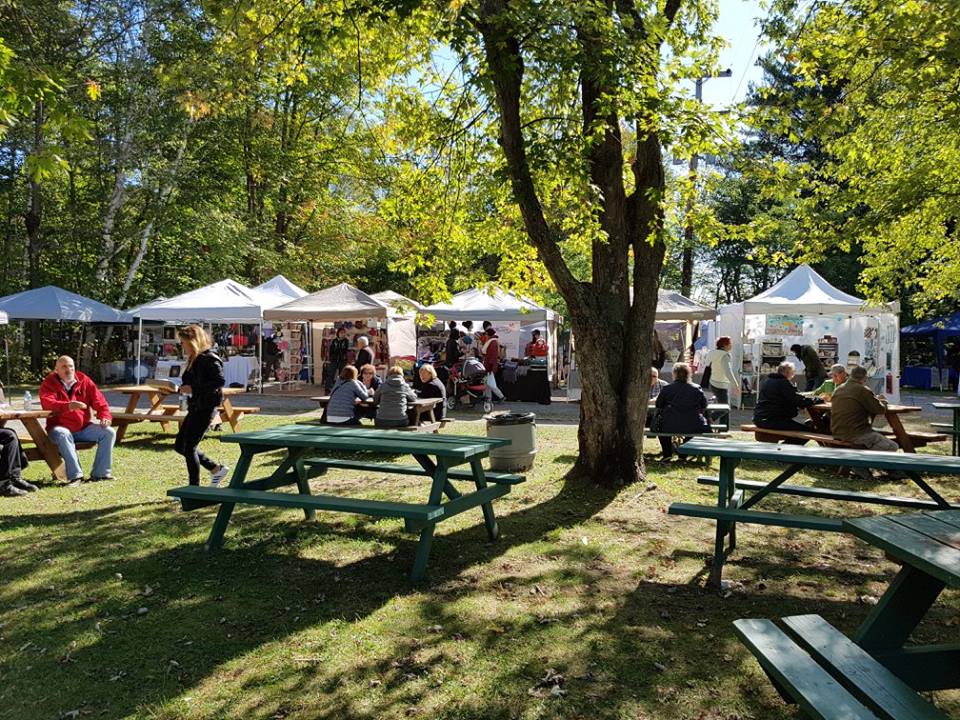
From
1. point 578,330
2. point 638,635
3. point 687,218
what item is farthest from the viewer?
point 687,218

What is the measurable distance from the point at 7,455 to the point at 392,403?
4106mm

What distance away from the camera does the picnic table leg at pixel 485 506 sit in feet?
17.6

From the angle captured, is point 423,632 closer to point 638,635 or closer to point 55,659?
point 638,635

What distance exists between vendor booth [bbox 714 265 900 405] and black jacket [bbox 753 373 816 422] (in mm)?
6168

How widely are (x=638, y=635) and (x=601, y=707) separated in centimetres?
82

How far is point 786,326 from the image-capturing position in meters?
17.1

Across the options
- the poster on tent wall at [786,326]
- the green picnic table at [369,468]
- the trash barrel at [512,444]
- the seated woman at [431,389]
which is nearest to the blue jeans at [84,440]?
the green picnic table at [369,468]

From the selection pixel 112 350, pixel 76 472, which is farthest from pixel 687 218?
pixel 112 350

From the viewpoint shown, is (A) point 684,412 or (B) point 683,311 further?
(B) point 683,311

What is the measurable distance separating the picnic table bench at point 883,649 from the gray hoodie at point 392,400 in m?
6.58

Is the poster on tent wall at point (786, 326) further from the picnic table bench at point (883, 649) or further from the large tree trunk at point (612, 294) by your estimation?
the picnic table bench at point (883, 649)

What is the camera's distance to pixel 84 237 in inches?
949

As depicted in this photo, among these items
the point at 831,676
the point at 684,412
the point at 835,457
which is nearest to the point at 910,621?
the point at 831,676

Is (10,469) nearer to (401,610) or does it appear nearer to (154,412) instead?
(154,412)
